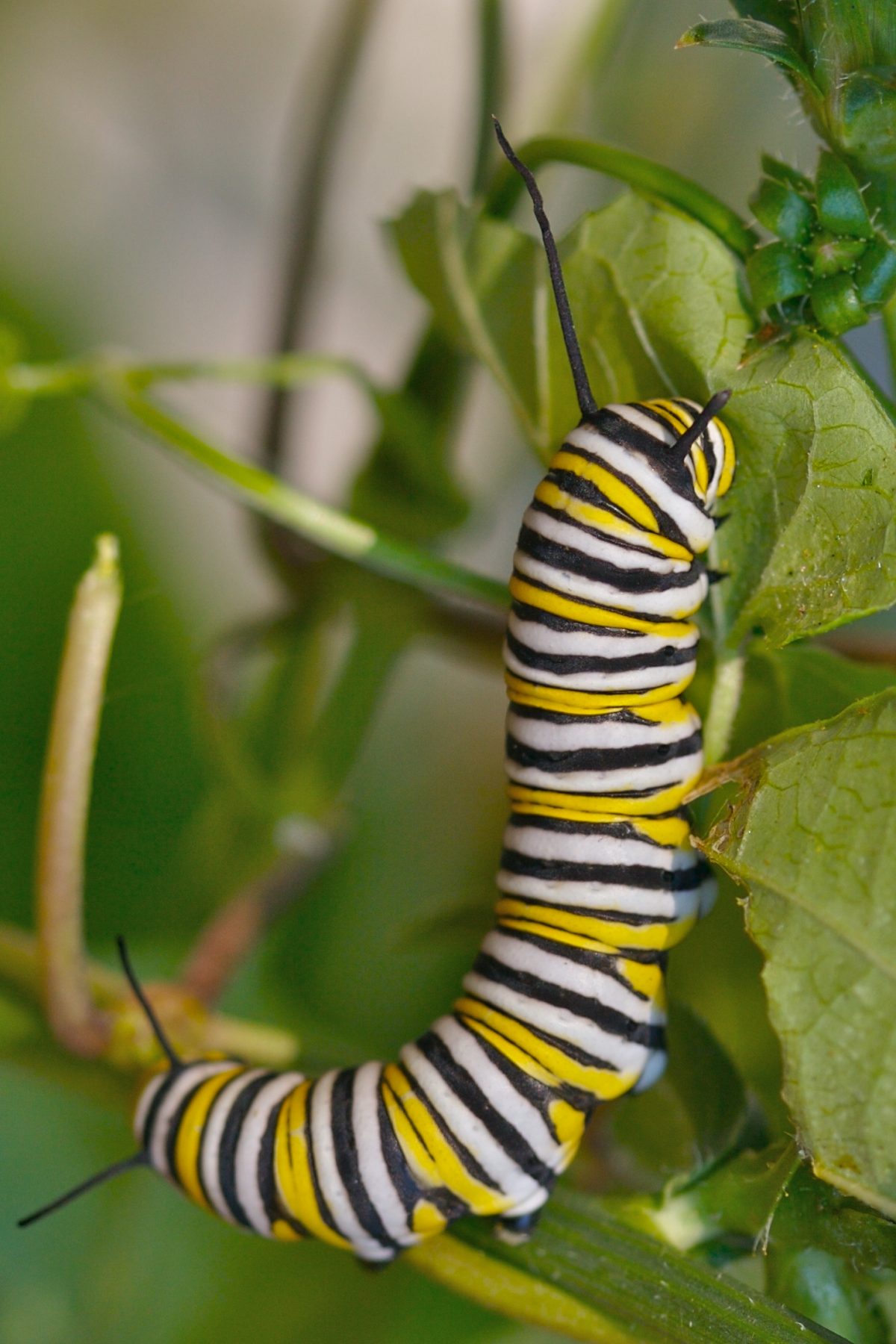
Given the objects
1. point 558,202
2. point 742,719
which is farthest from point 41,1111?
point 558,202

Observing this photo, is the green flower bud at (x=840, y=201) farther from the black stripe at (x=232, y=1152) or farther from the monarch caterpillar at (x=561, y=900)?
the black stripe at (x=232, y=1152)

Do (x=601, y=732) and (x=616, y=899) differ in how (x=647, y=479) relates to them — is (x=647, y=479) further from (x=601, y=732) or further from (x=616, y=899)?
(x=616, y=899)

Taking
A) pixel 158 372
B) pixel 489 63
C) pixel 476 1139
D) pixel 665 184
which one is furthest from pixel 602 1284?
pixel 489 63

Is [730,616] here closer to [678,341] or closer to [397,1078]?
[678,341]

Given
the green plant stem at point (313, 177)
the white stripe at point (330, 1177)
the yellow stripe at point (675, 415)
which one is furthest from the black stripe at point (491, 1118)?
the green plant stem at point (313, 177)

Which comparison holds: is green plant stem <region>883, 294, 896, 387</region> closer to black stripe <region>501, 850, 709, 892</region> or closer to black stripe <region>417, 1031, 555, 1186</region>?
black stripe <region>501, 850, 709, 892</region>

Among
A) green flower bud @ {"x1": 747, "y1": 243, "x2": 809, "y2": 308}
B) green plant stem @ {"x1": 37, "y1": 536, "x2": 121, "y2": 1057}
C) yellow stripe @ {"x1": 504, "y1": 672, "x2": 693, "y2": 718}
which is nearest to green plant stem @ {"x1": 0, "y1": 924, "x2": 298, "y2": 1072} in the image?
green plant stem @ {"x1": 37, "y1": 536, "x2": 121, "y2": 1057}
